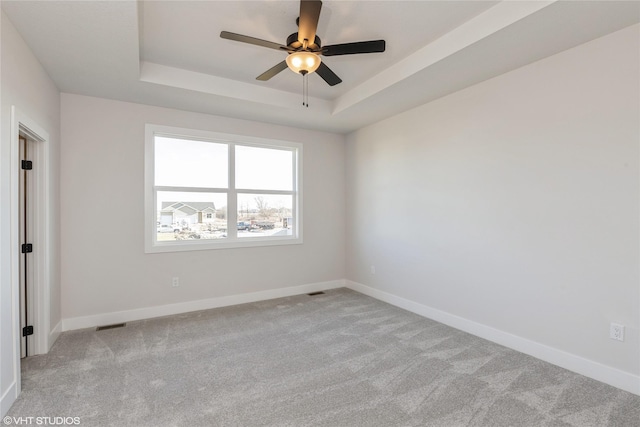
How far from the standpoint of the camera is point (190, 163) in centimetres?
423

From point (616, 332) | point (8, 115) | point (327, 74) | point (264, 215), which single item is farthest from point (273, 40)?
point (616, 332)

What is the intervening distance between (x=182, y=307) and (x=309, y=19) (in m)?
3.66

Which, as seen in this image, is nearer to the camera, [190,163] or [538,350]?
[538,350]

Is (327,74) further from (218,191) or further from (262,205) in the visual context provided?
(262,205)

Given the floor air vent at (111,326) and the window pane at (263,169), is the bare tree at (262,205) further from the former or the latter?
the floor air vent at (111,326)

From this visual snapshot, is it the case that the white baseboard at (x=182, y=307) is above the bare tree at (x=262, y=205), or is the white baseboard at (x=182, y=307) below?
below

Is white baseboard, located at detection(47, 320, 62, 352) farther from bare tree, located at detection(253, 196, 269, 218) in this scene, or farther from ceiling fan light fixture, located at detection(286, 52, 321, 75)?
ceiling fan light fixture, located at detection(286, 52, 321, 75)

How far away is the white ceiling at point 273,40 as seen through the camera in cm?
219

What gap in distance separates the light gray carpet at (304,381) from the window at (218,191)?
1268 mm

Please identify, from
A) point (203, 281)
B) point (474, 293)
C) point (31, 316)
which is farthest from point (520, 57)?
point (31, 316)

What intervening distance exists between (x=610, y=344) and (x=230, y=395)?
2.92 m

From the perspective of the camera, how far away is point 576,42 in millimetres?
2484

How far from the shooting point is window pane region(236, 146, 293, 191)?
461 cm

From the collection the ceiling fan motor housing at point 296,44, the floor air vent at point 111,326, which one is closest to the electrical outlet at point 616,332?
the ceiling fan motor housing at point 296,44
